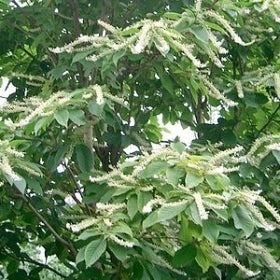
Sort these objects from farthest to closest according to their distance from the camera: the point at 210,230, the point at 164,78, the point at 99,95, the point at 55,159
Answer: the point at 164,78 → the point at 55,159 → the point at 99,95 → the point at 210,230

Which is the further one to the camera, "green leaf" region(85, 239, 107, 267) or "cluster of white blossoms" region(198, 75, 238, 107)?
"cluster of white blossoms" region(198, 75, 238, 107)

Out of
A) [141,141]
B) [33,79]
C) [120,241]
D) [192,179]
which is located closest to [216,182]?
[192,179]

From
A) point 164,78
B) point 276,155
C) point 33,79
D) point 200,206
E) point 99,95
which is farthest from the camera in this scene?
point 33,79

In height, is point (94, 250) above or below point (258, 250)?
above

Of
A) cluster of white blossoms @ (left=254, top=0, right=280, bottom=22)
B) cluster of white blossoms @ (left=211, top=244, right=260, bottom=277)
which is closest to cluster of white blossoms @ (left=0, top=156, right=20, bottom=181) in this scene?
cluster of white blossoms @ (left=211, top=244, right=260, bottom=277)

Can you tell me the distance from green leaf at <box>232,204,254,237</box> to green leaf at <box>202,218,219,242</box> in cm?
6

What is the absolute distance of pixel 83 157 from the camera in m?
2.21

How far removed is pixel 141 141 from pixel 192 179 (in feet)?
2.82

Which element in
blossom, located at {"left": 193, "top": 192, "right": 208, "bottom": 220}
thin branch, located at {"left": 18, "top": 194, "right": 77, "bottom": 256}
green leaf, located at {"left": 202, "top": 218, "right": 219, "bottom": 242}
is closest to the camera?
blossom, located at {"left": 193, "top": 192, "right": 208, "bottom": 220}

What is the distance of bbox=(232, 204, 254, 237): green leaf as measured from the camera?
1.70 meters

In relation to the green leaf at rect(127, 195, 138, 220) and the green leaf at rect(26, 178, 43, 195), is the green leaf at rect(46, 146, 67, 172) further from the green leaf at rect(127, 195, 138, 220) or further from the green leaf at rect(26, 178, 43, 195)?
the green leaf at rect(127, 195, 138, 220)

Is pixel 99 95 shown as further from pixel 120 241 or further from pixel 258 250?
pixel 258 250

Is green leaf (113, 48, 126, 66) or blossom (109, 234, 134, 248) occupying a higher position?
green leaf (113, 48, 126, 66)

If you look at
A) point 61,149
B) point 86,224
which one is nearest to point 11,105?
point 61,149
